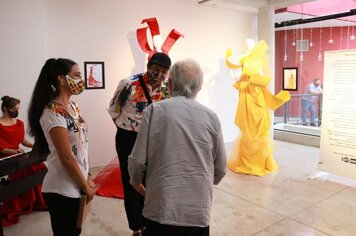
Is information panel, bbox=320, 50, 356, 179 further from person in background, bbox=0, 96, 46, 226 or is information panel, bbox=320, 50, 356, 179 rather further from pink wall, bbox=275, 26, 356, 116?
pink wall, bbox=275, 26, 356, 116

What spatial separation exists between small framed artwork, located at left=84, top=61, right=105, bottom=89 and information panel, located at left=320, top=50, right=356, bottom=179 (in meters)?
3.08

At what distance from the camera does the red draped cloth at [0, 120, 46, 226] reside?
2801 mm

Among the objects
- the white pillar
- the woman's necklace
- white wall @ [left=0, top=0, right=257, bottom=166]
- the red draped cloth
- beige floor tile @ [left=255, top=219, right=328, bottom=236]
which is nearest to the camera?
the woman's necklace

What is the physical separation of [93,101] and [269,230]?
2.97m

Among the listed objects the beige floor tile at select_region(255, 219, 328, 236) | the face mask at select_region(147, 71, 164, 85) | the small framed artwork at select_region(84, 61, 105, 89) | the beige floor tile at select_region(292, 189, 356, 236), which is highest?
the small framed artwork at select_region(84, 61, 105, 89)

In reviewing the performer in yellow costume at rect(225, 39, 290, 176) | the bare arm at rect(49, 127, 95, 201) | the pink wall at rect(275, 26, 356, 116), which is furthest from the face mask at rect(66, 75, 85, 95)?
the pink wall at rect(275, 26, 356, 116)

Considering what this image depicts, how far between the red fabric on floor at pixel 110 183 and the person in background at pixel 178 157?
7.43ft

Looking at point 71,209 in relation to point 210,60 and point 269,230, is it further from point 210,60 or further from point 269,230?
point 210,60

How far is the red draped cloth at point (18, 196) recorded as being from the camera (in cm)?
280

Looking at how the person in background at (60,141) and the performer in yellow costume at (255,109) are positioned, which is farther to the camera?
the performer in yellow costume at (255,109)

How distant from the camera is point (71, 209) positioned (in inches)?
57.0

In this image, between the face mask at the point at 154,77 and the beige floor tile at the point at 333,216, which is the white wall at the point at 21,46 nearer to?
the face mask at the point at 154,77

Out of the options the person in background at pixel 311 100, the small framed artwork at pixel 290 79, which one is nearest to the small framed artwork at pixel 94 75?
the small framed artwork at pixel 290 79

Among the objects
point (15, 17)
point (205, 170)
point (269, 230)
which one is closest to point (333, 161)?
point (269, 230)
